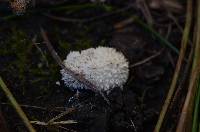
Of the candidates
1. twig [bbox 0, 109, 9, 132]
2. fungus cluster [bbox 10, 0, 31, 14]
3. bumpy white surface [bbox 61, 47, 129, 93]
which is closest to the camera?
twig [bbox 0, 109, 9, 132]

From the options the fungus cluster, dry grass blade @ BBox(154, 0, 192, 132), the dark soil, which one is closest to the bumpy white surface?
the dark soil

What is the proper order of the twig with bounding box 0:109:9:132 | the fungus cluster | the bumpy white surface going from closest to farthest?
the twig with bounding box 0:109:9:132, the fungus cluster, the bumpy white surface

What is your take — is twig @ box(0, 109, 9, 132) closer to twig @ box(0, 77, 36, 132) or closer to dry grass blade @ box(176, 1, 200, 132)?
twig @ box(0, 77, 36, 132)

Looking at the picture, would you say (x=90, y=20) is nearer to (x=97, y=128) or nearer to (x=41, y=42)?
(x=41, y=42)

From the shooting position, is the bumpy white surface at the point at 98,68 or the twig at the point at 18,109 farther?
the bumpy white surface at the point at 98,68

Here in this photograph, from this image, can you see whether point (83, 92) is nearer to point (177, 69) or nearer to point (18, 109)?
point (18, 109)

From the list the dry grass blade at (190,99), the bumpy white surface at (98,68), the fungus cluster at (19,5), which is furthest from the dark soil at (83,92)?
the fungus cluster at (19,5)

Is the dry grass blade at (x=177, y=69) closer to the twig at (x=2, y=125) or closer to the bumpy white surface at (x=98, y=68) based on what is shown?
the bumpy white surface at (x=98, y=68)

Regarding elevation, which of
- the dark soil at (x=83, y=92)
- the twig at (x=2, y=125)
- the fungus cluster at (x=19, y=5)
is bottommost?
the twig at (x=2, y=125)
